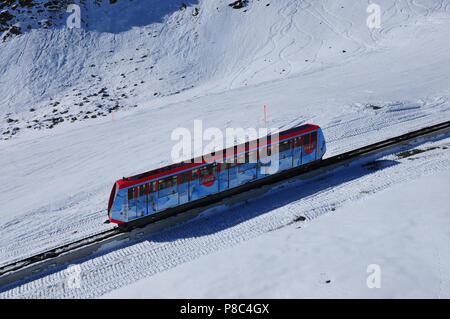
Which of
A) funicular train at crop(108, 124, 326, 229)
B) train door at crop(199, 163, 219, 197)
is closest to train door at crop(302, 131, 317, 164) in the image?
funicular train at crop(108, 124, 326, 229)

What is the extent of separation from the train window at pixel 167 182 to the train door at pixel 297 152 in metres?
6.69

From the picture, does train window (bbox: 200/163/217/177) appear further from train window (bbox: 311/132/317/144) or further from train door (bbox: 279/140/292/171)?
train window (bbox: 311/132/317/144)

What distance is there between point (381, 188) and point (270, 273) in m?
8.73

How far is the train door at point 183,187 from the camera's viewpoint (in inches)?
677

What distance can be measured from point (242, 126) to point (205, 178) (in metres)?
12.5

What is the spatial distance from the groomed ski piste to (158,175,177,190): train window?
2.22 m

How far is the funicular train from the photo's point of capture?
16.5 metres

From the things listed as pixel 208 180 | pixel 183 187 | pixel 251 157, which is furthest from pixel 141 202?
pixel 251 157

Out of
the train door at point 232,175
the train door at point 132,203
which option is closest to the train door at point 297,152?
the train door at point 232,175

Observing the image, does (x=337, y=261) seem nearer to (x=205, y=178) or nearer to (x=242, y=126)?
(x=205, y=178)

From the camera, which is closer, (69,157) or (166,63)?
(69,157)
